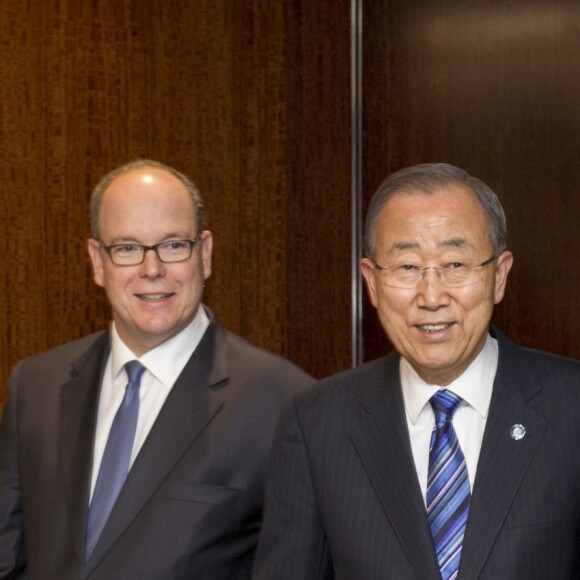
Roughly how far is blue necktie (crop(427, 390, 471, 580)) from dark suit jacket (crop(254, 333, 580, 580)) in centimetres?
3

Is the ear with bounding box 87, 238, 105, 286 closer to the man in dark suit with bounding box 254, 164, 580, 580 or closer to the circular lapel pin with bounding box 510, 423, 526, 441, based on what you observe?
the man in dark suit with bounding box 254, 164, 580, 580

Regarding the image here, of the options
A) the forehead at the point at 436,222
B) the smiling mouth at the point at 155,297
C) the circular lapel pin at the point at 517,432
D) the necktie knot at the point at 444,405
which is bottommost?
the circular lapel pin at the point at 517,432

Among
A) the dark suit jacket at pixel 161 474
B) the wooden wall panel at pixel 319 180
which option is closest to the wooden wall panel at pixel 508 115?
the wooden wall panel at pixel 319 180

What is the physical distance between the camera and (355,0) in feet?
14.1

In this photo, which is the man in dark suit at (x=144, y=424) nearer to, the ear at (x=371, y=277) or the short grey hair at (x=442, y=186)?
the ear at (x=371, y=277)

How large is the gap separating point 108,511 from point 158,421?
238mm

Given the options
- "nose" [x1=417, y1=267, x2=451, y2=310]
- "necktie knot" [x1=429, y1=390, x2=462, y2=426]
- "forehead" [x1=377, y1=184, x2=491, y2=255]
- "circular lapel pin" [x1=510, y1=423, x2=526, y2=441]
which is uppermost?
"forehead" [x1=377, y1=184, x2=491, y2=255]

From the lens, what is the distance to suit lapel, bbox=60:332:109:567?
2.84 meters

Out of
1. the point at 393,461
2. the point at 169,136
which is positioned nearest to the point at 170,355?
the point at 393,461

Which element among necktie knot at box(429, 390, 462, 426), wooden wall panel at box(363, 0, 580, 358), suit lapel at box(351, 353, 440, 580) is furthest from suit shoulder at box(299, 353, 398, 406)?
wooden wall panel at box(363, 0, 580, 358)

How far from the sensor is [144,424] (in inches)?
115

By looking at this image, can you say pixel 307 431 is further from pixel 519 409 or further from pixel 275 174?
pixel 275 174

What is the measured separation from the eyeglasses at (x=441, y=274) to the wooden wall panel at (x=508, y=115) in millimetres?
1165

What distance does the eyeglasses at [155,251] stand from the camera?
9.73 feet
